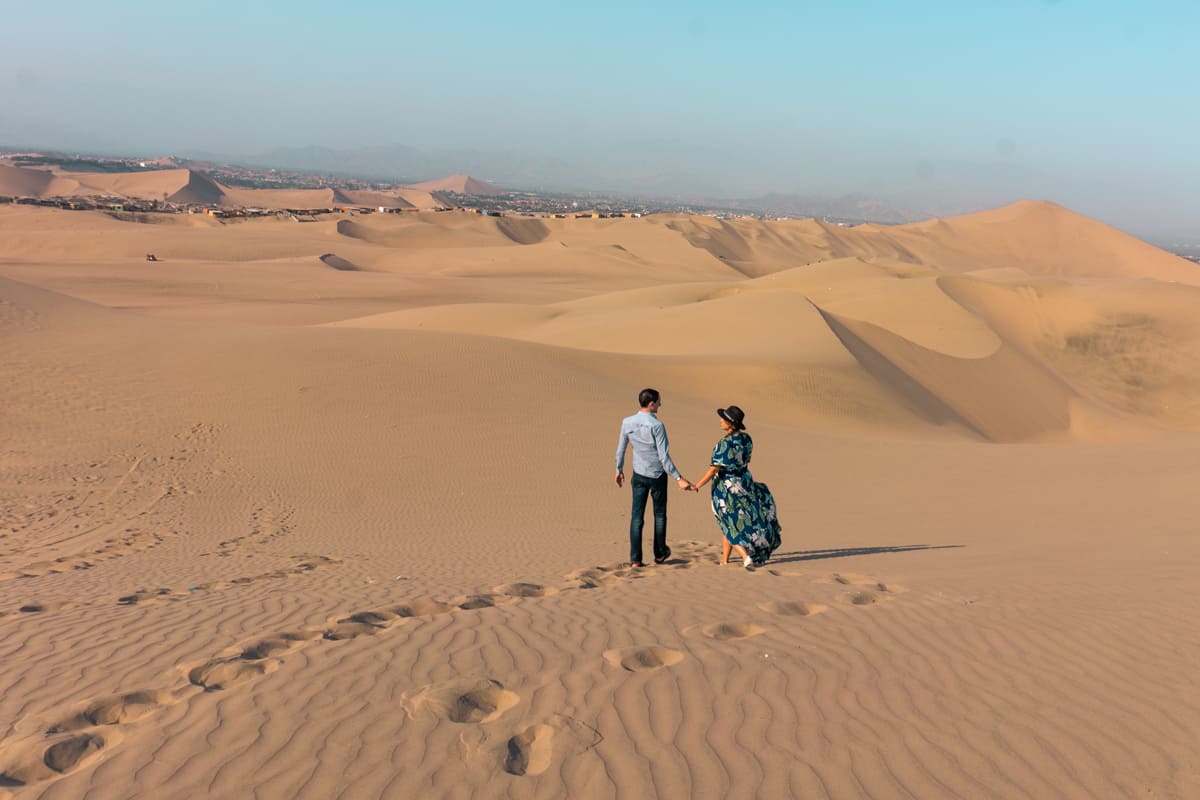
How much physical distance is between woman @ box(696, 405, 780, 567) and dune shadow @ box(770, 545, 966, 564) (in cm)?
54

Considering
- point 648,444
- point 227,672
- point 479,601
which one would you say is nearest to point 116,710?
point 227,672

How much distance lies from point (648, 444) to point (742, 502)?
103 centimetres

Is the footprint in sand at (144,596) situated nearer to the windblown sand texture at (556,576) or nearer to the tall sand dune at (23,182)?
the windblown sand texture at (556,576)

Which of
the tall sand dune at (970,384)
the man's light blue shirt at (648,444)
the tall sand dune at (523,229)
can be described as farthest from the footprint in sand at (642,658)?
the tall sand dune at (523,229)

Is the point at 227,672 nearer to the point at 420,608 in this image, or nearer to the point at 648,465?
the point at 420,608

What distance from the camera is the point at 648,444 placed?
7.54 metres

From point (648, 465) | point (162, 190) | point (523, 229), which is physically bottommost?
point (648, 465)

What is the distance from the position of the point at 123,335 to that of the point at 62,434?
648 cm

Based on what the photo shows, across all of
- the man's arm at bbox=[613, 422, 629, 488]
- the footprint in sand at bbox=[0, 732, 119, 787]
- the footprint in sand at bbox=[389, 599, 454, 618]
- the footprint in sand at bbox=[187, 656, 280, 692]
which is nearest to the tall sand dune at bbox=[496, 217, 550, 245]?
the man's arm at bbox=[613, 422, 629, 488]

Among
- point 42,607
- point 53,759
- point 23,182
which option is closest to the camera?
point 53,759

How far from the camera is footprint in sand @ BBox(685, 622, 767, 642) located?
205 inches

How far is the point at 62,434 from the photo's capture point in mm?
13266

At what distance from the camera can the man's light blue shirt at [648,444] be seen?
7.45 m

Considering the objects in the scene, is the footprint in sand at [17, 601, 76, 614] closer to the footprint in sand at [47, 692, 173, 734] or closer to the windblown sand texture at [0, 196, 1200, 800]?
the windblown sand texture at [0, 196, 1200, 800]
